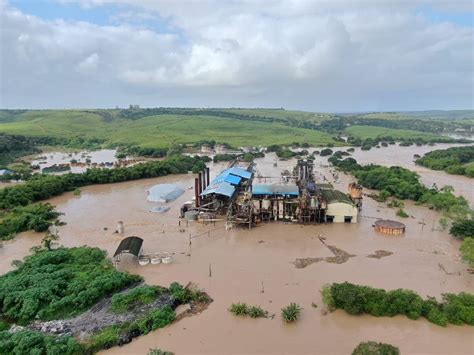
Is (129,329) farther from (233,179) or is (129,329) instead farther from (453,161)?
(453,161)

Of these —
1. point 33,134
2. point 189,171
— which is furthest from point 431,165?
point 33,134

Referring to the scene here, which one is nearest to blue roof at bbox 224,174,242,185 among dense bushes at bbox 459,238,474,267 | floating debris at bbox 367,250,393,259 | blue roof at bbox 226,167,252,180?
blue roof at bbox 226,167,252,180

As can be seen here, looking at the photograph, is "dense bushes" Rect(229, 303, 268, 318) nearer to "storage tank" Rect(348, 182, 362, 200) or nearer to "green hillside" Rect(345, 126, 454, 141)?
"storage tank" Rect(348, 182, 362, 200)

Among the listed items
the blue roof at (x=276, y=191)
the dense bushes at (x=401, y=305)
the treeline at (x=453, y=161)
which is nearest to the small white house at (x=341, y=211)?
the blue roof at (x=276, y=191)

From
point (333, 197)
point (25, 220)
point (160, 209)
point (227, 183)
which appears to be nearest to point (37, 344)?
point (25, 220)

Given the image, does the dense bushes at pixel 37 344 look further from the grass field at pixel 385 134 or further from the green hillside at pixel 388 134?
the grass field at pixel 385 134
